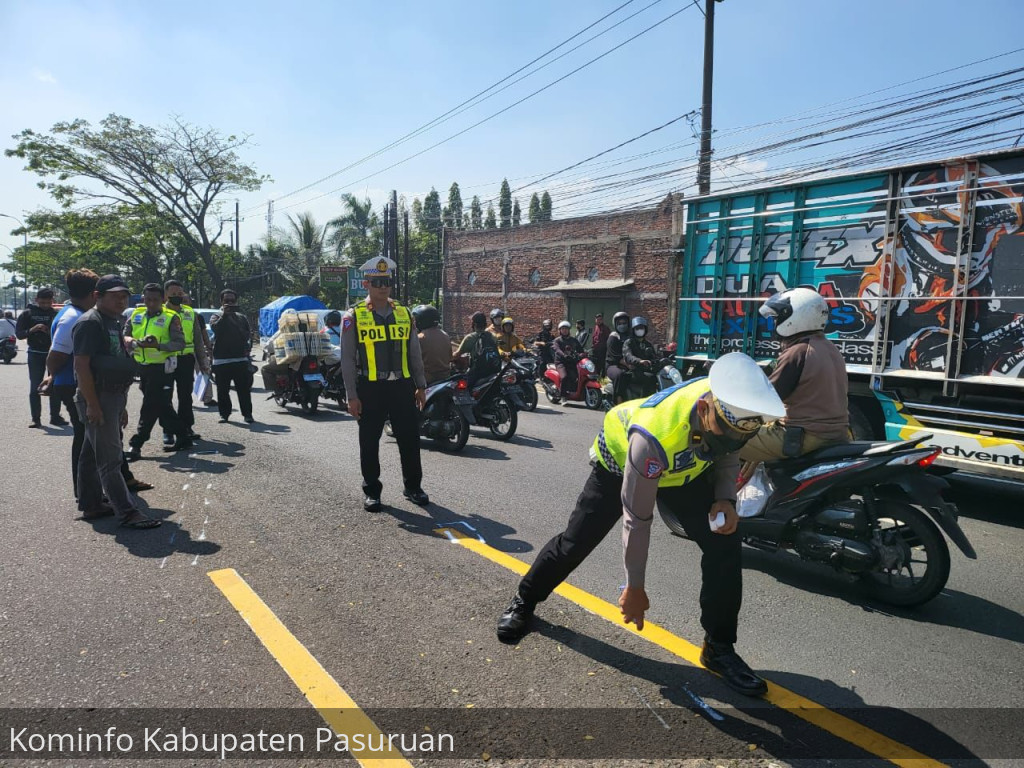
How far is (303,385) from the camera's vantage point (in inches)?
415

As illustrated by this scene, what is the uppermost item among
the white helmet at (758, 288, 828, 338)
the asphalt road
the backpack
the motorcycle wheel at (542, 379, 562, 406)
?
the white helmet at (758, 288, 828, 338)

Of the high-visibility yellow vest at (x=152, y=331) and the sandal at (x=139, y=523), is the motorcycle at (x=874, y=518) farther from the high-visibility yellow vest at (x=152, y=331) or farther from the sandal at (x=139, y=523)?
the high-visibility yellow vest at (x=152, y=331)

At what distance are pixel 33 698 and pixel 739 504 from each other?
367 centimetres

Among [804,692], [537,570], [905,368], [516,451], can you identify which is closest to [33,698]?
[537,570]

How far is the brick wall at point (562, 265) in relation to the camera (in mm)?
23969

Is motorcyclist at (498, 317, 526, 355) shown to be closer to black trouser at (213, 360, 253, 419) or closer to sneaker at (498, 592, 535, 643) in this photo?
black trouser at (213, 360, 253, 419)

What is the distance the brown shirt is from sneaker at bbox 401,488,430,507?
2876mm

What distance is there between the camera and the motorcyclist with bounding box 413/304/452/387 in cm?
786

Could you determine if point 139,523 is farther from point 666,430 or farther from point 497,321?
point 497,321

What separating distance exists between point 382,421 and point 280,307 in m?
17.9

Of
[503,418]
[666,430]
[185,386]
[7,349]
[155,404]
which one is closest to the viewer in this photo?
[666,430]

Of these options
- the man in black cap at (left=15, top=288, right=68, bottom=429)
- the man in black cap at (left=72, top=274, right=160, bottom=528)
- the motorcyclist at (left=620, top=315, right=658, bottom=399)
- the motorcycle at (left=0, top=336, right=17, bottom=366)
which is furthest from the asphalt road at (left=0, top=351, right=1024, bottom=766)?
the motorcycle at (left=0, top=336, right=17, bottom=366)

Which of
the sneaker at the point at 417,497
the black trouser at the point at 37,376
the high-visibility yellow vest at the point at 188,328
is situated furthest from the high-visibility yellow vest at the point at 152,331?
the sneaker at the point at 417,497

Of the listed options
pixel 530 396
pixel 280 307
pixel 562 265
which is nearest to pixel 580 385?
pixel 530 396
